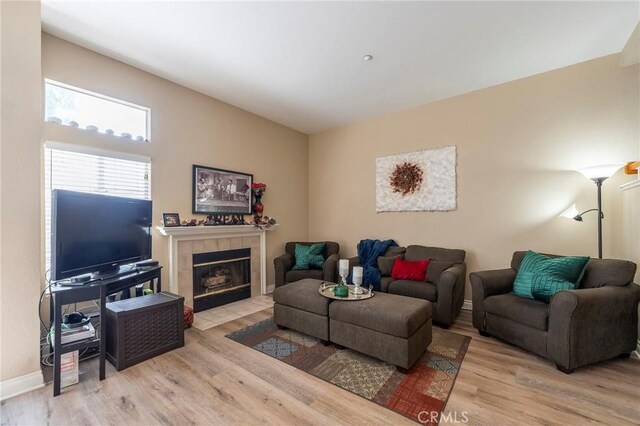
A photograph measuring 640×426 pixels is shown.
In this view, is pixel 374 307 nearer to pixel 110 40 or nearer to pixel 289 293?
pixel 289 293

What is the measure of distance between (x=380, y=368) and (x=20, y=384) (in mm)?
2609

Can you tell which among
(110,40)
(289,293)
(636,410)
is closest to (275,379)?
(289,293)

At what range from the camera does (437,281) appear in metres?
3.10

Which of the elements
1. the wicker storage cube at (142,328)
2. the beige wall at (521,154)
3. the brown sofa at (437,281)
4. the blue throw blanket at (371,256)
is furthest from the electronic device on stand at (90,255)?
the beige wall at (521,154)

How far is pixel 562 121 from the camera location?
3.07 meters

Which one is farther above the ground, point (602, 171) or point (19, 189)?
point (602, 171)

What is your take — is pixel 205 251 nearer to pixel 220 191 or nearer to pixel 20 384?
pixel 220 191

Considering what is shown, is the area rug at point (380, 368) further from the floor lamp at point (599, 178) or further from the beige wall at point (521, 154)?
the floor lamp at point (599, 178)

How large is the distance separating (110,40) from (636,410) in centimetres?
500

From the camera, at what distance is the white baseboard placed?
1839 mm

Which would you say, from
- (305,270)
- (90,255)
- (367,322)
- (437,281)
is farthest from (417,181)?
(90,255)

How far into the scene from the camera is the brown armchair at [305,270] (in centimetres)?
395

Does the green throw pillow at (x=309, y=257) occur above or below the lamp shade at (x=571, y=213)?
below

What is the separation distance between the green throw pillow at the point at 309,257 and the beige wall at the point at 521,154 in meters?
0.89
